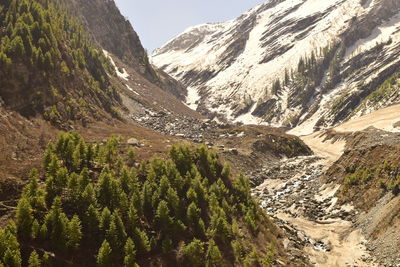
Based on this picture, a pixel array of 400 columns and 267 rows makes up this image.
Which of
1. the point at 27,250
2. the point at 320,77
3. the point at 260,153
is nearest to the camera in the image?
the point at 27,250

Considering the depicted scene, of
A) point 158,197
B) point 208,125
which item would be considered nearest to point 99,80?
point 208,125

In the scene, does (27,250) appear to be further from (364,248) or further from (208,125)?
(208,125)

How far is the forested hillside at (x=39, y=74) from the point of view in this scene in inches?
1805

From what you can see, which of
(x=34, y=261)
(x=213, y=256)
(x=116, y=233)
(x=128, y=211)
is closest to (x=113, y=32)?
(x=128, y=211)

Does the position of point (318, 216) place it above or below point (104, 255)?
below

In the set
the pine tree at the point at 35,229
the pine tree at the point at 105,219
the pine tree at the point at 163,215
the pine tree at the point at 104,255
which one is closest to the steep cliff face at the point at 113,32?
the pine tree at the point at 163,215

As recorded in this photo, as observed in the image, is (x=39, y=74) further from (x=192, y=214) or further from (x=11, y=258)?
(x=11, y=258)

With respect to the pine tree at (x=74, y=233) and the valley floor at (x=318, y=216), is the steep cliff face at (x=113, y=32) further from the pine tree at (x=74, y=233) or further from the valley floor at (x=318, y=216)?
the pine tree at (x=74, y=233)

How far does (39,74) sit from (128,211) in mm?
32891

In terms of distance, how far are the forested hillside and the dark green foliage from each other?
52.0 feet

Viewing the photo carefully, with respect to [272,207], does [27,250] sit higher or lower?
higher

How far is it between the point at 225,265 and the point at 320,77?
569 feet

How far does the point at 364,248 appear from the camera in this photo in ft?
114

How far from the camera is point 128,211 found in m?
28.0
